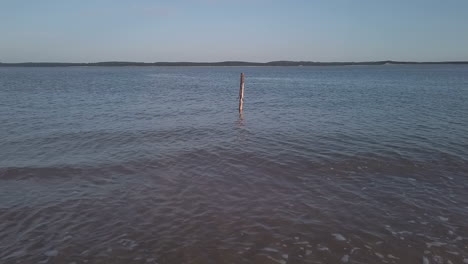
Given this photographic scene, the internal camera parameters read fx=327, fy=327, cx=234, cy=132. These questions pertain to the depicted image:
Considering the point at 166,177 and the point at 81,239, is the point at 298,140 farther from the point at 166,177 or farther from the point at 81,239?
the point at 81,239

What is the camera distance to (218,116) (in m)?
31.5

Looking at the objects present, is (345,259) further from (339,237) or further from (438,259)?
(438,259)

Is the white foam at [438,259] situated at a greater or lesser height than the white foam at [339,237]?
lesser

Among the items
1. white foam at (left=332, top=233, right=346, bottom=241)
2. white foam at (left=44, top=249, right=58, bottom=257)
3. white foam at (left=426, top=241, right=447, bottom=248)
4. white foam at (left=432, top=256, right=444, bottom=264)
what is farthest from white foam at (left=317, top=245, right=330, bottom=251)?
white foam at (left=44, top=249, right=58, bottom=257)

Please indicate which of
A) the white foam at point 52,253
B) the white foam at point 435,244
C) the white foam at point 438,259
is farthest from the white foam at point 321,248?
the white foam at point 52,253

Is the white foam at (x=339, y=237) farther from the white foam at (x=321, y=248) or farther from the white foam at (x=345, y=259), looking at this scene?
the white foam at (x=345, y=259)

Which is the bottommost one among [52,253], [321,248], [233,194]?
[52,253]

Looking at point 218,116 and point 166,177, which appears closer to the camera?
point 166,177

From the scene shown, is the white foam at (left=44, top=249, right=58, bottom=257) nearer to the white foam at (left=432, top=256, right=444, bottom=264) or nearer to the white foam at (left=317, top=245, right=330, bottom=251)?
the white foam at (left=317, top=245, right=330, bottom=251)

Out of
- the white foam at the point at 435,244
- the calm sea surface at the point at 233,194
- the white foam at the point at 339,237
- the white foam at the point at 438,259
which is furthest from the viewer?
the white foam at the point at 339,237

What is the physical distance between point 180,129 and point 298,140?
8910mm

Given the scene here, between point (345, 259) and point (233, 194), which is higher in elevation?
point (233, 194)

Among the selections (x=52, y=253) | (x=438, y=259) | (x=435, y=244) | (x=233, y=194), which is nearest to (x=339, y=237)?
(x=438, y=259)

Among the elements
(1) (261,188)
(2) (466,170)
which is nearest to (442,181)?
(2) (466,170)
